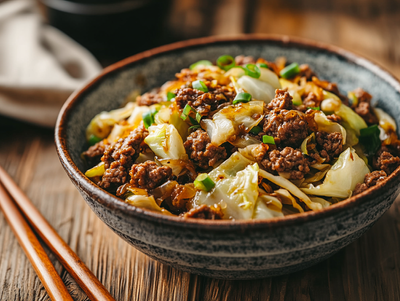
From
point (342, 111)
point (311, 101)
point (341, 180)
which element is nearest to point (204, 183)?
point (341, 180)

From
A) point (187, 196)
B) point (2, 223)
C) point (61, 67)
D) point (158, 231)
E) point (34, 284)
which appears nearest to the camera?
point (158, 231)

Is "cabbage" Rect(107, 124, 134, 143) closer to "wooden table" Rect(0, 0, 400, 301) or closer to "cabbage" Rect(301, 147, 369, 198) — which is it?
"wooden table" Rect(0, 0, 400, 301)

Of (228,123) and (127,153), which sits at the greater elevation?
(228,123)

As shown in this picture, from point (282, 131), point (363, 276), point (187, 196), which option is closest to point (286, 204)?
point (282, 131)

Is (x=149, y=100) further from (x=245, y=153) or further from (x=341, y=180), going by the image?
(x=341, y=180)

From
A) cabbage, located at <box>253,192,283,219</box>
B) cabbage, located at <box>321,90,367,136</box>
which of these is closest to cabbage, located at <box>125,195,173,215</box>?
cabbage, located at <box>253,192,283,219</box>

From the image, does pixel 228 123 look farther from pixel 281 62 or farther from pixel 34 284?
pixel 34 284
